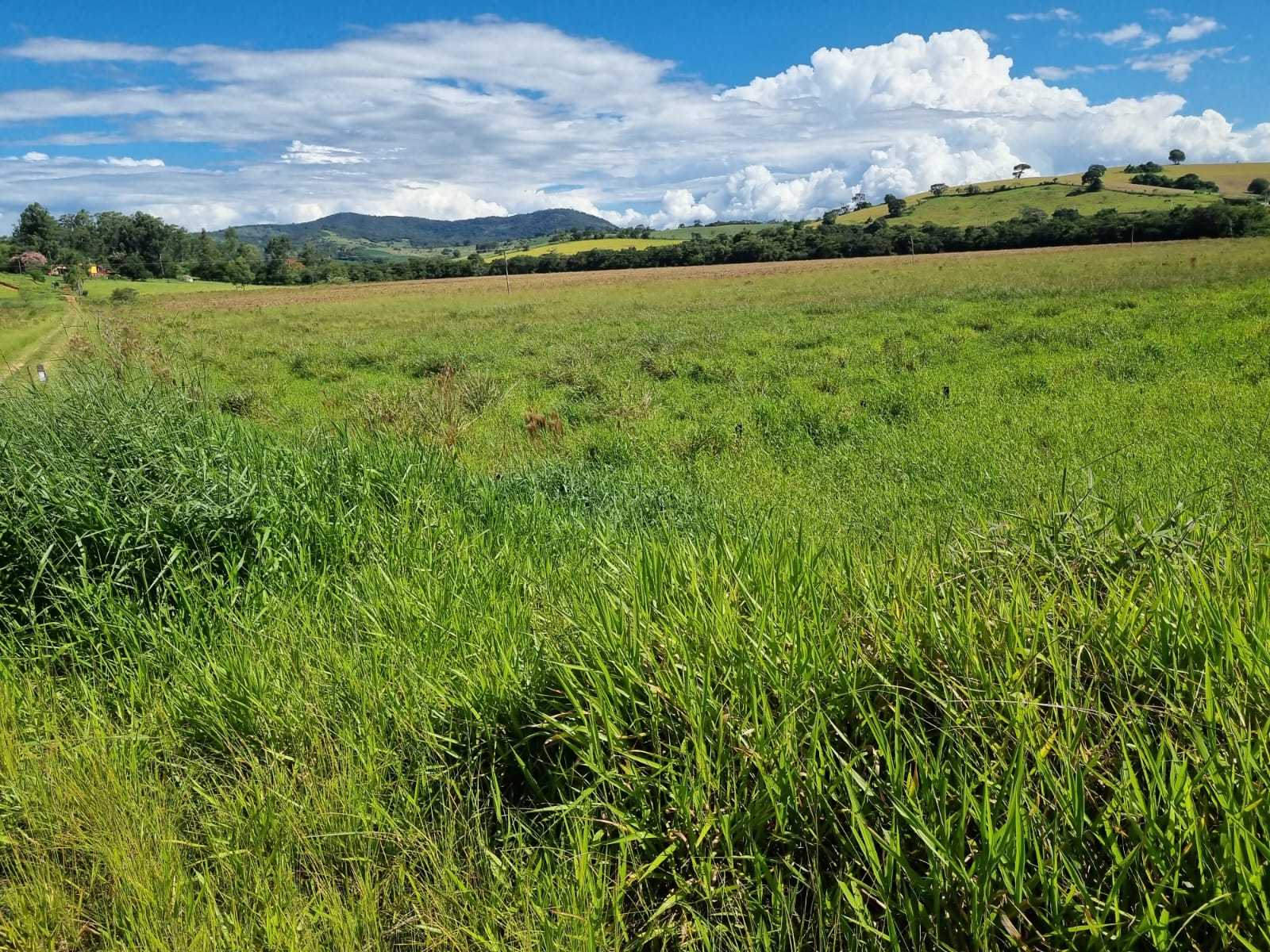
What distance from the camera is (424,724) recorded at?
112 inches

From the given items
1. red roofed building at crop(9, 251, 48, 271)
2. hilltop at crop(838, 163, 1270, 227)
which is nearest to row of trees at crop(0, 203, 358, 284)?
red roofed building at crop(9, 251, 48, 271)

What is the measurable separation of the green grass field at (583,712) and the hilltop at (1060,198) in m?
106

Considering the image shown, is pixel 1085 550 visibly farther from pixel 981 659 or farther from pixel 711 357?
pixel 711 357

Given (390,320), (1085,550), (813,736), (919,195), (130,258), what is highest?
(919,195)

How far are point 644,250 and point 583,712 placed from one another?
10699 centimetres

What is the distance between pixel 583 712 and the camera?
241 cm

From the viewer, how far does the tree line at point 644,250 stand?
75.1m

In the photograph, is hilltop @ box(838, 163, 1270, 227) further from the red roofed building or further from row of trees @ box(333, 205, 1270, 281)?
the red roofed building

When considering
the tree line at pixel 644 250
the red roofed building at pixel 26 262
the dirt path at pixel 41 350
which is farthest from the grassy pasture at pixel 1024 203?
the red roofed building at pixel 26 262

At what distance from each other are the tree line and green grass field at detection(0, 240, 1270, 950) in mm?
83790

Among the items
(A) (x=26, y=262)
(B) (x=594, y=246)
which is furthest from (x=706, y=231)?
(A) (x=26, y=262)

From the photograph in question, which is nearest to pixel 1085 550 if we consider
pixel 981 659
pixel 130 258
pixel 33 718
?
pixel 981 659

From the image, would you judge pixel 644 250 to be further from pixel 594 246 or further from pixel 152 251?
pixel 152 251

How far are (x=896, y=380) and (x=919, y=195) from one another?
147025 mm
